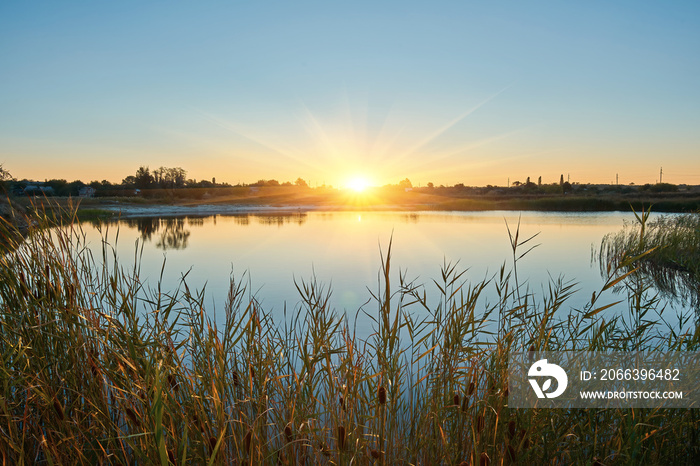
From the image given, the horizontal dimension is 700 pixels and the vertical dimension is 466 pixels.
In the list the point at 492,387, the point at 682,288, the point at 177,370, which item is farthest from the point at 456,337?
the point at 682,288

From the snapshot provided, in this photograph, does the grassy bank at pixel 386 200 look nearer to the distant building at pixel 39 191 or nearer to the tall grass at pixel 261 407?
the distant building at pixel 39 191

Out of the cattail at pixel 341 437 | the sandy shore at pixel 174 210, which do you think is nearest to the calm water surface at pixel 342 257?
the cattail at pixel 341 437

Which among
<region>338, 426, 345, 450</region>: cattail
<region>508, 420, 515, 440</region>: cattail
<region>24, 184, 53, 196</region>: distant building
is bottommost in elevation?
<region>508, 420, 515, 440</region>: cattail

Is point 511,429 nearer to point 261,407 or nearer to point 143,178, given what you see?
point 261,407

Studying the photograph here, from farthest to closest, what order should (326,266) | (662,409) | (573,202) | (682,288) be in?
(573,202), (326,266), (682,288), (662,409)

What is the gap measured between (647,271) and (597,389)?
28.4ft

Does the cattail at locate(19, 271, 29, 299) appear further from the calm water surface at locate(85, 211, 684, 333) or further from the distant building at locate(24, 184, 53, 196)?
the calm water surface at locate(85, 211, 684, 333)

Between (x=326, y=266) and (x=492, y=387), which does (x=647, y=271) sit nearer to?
(x=326, y=266)

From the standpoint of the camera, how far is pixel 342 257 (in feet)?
41.3

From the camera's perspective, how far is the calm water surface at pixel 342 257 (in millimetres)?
8531

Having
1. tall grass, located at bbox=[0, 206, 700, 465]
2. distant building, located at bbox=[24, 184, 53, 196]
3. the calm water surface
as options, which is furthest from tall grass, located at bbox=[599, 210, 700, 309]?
distant building, located at bbox=[24, 184, 53, 196]

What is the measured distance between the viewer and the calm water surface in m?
8.53

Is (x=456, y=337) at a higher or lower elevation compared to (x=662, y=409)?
higher

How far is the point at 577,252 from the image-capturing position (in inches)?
518
